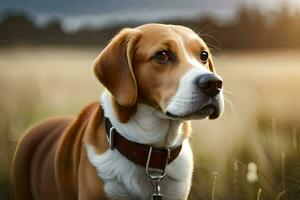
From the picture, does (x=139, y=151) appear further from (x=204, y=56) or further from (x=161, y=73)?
(x=204, y=56)

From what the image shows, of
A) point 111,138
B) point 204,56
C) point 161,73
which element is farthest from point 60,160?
point 204,56

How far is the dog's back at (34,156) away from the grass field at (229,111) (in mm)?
337

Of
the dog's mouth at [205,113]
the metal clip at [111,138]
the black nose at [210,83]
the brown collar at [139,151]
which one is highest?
the black nose at [210,83]

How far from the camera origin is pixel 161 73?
11.2ft

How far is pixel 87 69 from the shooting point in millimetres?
4531

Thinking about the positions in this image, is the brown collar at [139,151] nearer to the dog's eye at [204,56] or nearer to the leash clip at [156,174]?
the leash clip at [156,174]

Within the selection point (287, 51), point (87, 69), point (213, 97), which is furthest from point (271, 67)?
point (213, 97)

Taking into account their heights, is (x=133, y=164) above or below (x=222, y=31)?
below

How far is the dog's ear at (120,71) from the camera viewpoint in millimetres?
3447

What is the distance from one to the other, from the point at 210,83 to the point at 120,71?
419 millimetres

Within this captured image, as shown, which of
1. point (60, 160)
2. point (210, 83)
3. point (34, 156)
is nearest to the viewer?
point (210, 83)

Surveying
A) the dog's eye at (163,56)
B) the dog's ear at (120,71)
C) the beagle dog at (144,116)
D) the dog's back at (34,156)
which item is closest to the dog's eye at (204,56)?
the beagle dog at (144,116)

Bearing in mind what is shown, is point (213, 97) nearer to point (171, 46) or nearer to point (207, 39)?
point (171, 46)

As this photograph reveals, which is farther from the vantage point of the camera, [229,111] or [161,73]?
[229,111]
